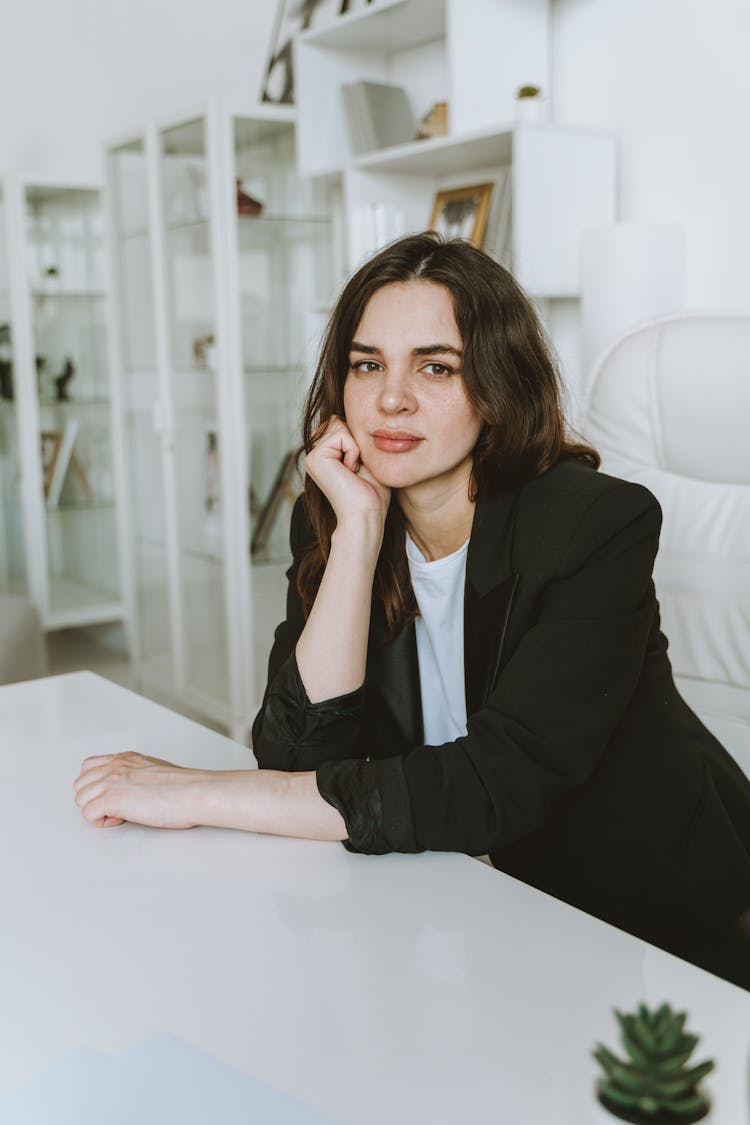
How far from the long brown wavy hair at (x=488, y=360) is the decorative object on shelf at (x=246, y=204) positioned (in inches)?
75.7

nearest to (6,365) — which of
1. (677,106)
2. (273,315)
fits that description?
(273,315)

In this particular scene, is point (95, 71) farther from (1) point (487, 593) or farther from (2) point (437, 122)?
(1) point (487, 593)

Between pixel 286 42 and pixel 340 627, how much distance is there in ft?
9.35

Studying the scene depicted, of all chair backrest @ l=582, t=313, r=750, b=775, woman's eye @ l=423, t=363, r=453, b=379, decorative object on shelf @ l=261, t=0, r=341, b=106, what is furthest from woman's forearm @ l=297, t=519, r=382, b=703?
decorative object on shelf @ l=261, t=0, r=341, b=106

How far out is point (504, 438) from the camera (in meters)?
1.37

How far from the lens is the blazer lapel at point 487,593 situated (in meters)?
1.28

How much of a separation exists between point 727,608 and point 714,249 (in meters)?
1.13

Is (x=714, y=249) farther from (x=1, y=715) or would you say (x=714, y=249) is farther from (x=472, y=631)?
(x=1, y=715)

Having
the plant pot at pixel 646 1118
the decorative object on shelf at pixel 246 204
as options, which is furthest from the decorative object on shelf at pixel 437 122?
the plant pot at pixel 646 1118

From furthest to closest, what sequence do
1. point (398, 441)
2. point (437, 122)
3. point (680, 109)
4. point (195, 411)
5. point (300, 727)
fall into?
point (195, 411)
point (437, 122)
point (680, 109)
point (398, 441)
point (300, 727)

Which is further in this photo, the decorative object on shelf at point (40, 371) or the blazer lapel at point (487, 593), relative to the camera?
the decorative object on shelf at point (40, 371)

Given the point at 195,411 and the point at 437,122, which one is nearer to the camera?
the point at 437,122

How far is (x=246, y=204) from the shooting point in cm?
326

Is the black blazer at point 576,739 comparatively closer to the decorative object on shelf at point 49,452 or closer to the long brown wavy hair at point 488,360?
the long brown wavy hair at point 488,360
